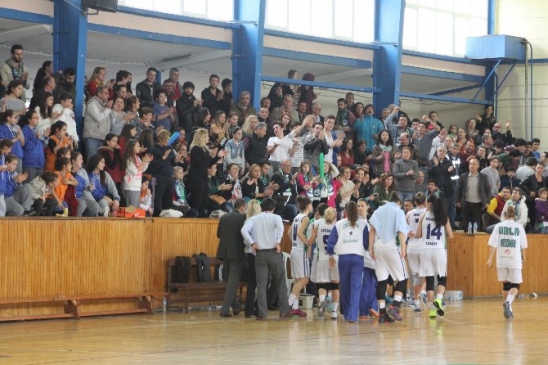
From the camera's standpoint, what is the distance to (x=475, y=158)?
96.8 ft

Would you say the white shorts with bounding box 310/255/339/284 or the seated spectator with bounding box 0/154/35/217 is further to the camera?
the white shorts with bounding box 310/255/339/284

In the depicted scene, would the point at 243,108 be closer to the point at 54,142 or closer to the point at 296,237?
the point at 296,237

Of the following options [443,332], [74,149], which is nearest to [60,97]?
[74,149]

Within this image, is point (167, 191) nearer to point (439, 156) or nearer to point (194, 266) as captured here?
point (194, 266)

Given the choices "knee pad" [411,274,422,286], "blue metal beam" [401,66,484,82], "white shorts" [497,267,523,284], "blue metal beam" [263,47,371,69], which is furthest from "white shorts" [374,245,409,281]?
"blue metal beam" [401,66,484,82]

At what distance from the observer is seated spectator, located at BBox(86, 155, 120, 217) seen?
837 inches

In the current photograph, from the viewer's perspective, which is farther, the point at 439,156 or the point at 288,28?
the point at 288,28

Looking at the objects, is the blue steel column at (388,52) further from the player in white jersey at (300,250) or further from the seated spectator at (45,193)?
the seated spectator at (45,193)

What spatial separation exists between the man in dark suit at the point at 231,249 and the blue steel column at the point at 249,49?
937cm

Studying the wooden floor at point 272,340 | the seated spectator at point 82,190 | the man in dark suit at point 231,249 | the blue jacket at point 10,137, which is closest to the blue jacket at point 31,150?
the blue jacket at point 10,137

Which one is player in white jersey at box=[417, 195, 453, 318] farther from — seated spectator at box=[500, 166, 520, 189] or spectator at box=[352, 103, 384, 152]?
seated spectator at box=[500, 166, 520, 189]

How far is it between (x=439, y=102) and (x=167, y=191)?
19360mm

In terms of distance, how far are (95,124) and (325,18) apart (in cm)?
1290

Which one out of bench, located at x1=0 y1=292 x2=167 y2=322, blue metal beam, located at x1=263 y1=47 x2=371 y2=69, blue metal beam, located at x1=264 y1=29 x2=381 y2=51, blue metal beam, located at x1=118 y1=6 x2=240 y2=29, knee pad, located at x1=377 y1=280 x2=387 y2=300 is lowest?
bench, located at x1=0 y1=292 x2=167 y2=322
